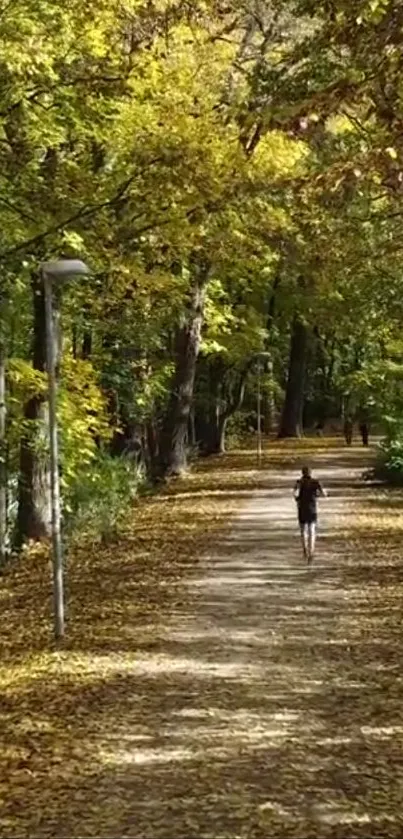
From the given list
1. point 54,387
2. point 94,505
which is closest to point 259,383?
point 94,505

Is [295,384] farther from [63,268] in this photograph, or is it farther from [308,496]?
[63,268]

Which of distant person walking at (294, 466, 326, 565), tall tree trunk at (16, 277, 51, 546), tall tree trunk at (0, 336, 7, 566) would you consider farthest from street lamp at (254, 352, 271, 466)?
distant person walking at (294, 466, 326, 565)

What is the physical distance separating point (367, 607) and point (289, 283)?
1177 inches

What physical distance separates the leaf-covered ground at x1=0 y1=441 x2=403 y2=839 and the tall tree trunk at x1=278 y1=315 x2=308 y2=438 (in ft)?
104

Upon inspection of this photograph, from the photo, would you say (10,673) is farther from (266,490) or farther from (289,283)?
(289,283)

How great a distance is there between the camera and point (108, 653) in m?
12.6

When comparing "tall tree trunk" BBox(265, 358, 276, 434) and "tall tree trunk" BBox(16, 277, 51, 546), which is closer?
"tall tree trunk" BBox(16, 277, 51, 546)

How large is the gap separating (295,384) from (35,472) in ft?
104

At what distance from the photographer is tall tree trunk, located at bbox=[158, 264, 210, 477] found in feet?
108

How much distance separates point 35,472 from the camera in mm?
21484

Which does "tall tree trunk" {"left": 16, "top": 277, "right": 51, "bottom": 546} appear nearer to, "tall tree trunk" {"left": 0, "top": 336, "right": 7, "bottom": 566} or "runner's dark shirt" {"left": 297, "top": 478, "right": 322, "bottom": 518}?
"tall tree trunk" {"left": 0, "top": 336, "right": 7, "bottom": 566}

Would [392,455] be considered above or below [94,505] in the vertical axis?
above

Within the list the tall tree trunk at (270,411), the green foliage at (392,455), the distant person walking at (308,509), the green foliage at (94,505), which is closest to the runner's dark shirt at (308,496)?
the distant person walking at (308,509)

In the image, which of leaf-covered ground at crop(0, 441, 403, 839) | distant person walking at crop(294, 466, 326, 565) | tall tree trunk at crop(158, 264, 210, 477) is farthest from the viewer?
tall tree trunk at crop(158, 264, 210, 477)
